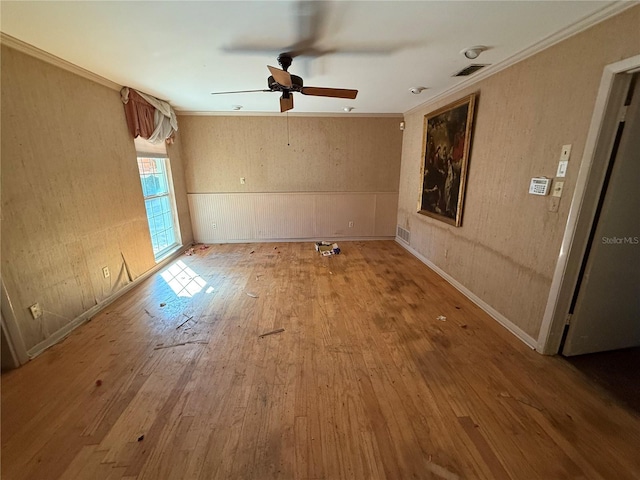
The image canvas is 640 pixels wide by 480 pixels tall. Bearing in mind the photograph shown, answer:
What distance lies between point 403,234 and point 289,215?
2.27 metres

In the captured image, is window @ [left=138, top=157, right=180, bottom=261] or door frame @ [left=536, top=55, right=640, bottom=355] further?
window @ [left=138, top=157, right=180, bottom=261]

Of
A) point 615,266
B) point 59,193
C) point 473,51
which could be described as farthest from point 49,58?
point 615,266

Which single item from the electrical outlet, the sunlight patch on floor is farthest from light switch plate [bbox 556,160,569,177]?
the electrical outlet

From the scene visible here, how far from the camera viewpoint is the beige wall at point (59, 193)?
199 cm

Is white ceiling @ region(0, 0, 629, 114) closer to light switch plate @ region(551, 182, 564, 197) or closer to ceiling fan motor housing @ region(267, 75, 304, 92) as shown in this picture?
ceiling fan motor housing @ region(267, 75, 304, 92)

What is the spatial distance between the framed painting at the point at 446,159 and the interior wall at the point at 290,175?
1198 mm

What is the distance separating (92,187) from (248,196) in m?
2.59

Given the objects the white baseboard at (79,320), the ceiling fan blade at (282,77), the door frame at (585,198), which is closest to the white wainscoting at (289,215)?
the white baseboard at (79,320)

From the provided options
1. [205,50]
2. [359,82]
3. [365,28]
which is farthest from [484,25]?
[205,50]

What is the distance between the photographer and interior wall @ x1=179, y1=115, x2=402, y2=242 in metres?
4.84

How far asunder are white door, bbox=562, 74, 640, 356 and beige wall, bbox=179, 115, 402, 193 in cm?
361

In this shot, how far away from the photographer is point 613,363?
2.00m

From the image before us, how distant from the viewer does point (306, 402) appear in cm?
169

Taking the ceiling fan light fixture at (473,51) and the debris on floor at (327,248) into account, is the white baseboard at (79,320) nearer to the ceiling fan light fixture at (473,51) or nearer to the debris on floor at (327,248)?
the debris on floor at (327,248)
